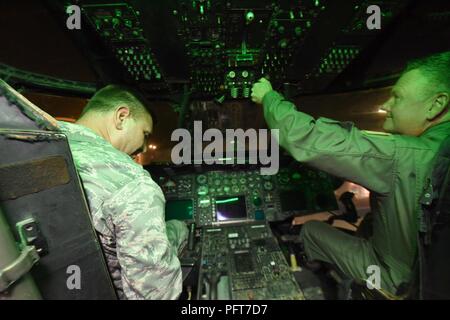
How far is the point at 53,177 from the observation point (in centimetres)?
69

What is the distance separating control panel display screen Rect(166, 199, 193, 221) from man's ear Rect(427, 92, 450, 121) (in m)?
1.78

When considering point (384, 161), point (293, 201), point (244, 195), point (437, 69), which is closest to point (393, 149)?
point (384, 161)

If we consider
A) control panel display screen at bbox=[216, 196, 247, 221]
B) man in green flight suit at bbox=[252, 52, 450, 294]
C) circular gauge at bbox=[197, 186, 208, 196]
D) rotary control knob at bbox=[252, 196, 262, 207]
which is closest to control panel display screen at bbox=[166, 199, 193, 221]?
circular gauge at bbox=[197, 186, 208, 196]

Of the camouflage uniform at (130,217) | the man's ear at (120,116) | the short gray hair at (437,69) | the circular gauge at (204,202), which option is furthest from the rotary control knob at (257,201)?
the short gray hair at (437,69)

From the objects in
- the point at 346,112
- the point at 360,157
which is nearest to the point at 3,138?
the point at 360,157

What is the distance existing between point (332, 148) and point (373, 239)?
0.70m

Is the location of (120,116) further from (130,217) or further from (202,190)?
(202,190)

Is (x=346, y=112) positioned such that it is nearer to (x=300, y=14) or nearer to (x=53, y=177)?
(x=300, y=14)

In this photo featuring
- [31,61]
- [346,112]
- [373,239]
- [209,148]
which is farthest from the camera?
[346,112]

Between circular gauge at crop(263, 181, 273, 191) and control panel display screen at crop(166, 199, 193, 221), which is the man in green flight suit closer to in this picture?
circular gauge at crop(263, 181, 273, 191)

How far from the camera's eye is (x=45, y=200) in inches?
27.0

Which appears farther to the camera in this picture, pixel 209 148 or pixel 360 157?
pixel 209 148

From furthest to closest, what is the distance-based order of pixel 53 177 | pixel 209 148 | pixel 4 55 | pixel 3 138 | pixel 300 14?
pixel 209 148 → pixel 4 55 → pixel 300 14 → pixel 53 177 → pixel 3 138

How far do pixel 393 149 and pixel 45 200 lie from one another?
142 centimetres
